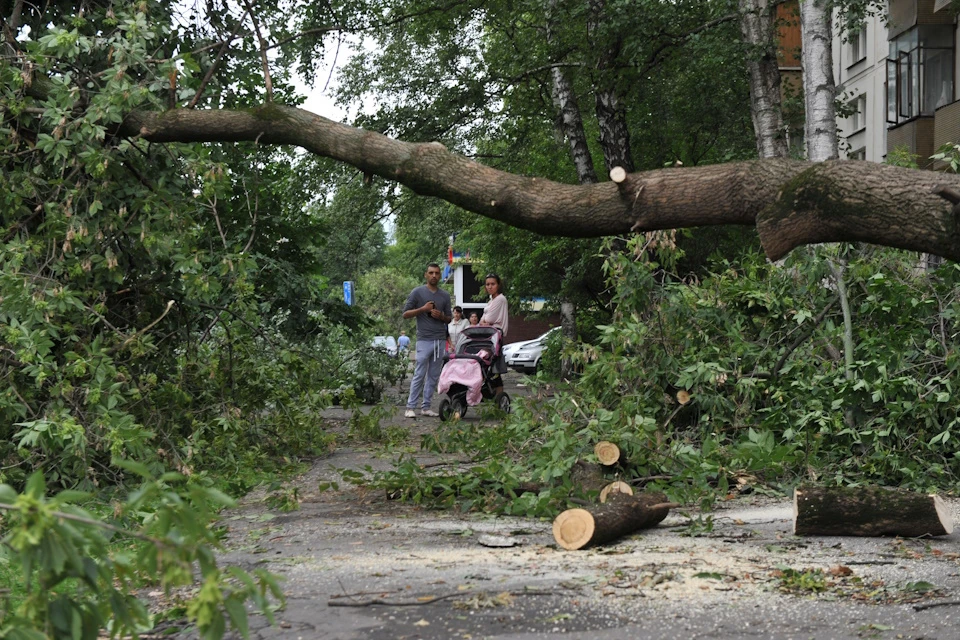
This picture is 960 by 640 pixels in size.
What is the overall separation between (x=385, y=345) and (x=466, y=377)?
532 centimetres

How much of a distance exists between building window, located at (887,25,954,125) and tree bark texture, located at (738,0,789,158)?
493 inches

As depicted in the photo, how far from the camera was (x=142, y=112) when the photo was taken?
8203 mm

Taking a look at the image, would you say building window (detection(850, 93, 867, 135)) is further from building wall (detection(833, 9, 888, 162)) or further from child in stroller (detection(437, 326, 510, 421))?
child in stroller (detection(437, 326, 510, 421))

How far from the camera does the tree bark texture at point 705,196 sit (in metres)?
4.92

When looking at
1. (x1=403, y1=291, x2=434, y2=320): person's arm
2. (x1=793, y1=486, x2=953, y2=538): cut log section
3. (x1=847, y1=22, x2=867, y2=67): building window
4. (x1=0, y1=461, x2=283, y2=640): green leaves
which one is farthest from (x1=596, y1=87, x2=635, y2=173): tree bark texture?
(x1=847, y1=22, x2=867, y2=67): building window

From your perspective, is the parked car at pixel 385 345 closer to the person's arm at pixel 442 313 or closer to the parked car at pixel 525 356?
the person's arm at pixel 442 313

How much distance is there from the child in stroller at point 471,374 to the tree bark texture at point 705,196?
8222 millimetres

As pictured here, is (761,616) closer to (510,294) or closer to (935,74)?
(510,294)

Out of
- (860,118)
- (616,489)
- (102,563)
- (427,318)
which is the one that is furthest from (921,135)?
(102,563)

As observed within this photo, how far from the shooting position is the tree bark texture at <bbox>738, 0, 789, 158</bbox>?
18.7 metres

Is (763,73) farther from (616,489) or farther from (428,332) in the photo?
(616,489)

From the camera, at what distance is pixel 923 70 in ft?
101

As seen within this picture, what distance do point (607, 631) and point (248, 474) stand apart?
535 centimetres

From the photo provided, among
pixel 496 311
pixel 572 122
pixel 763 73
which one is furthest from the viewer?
pixel 572 122
